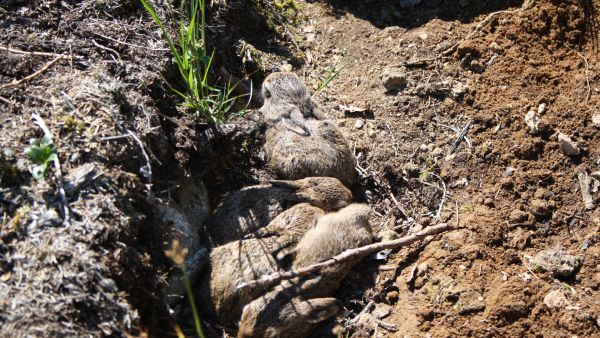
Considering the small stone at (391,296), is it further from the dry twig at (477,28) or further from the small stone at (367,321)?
the dry twig at (477,28)

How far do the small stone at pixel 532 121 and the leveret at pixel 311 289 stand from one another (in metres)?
1.49

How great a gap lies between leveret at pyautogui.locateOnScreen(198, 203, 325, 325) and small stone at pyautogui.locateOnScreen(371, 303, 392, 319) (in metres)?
0.73

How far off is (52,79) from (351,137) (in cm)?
249

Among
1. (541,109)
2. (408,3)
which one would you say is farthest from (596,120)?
(408,3)

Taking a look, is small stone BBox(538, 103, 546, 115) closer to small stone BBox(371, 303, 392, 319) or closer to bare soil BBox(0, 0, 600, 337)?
bare soil BBox(0, 0, 600, 337)

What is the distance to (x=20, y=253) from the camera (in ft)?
11.3

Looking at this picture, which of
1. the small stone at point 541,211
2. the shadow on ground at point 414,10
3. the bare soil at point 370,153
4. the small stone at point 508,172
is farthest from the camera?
the shadow on ground at point 414,10

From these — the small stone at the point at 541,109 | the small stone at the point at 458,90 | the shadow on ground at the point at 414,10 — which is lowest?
the small stone at the point at 541,109

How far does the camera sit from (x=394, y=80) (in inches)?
214

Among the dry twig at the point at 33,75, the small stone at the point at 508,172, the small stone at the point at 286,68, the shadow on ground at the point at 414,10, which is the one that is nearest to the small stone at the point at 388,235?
the small stone at the point at 508,172

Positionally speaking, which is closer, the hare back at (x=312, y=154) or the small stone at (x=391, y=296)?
the small stone at (x=391, y=296)

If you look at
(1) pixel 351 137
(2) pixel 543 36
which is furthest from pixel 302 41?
(2) pixel 543 36

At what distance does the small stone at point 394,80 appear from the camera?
213 inches

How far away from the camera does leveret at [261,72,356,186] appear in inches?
195
